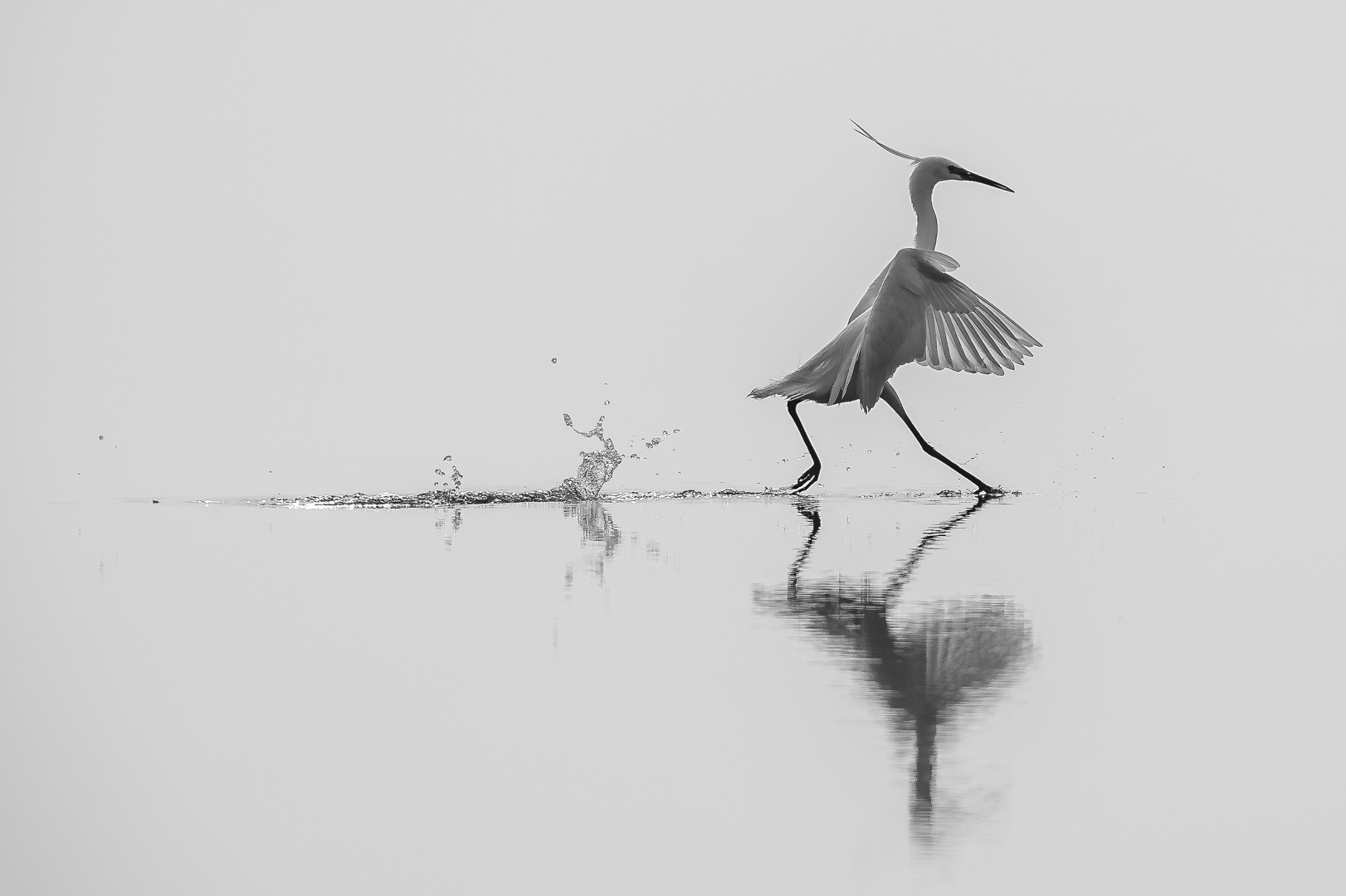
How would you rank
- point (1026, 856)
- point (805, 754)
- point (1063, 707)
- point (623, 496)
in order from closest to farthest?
point (1026, 856), point (805, 754), point (1063, 707), point (623, 496)

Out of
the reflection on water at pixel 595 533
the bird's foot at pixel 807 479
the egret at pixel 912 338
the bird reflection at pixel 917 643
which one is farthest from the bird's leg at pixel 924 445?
the bird reflection at pixel 917 643

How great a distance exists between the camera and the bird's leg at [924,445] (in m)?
10.8

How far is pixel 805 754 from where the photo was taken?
12.6ft

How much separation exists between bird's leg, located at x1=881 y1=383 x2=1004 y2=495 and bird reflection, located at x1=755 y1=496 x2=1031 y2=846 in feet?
12.4

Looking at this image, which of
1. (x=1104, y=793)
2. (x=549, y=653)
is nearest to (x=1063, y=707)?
(x=1104, y=793)

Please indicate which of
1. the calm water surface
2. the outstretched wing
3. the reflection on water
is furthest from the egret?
the calm water surface

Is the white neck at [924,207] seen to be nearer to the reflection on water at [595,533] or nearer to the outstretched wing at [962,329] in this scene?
the outstretched wing at [962,329]

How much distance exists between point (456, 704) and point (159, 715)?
0.96m

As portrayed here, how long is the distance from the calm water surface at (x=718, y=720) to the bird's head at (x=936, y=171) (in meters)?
4.52

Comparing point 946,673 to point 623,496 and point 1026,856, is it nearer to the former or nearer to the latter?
point 1026,856

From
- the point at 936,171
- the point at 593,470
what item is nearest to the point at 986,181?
the point at 936,171

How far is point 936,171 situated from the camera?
11.3 m

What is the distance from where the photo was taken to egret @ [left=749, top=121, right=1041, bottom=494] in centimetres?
1005

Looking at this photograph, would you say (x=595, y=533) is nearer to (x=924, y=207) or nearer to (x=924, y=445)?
(x=924, y=445)
